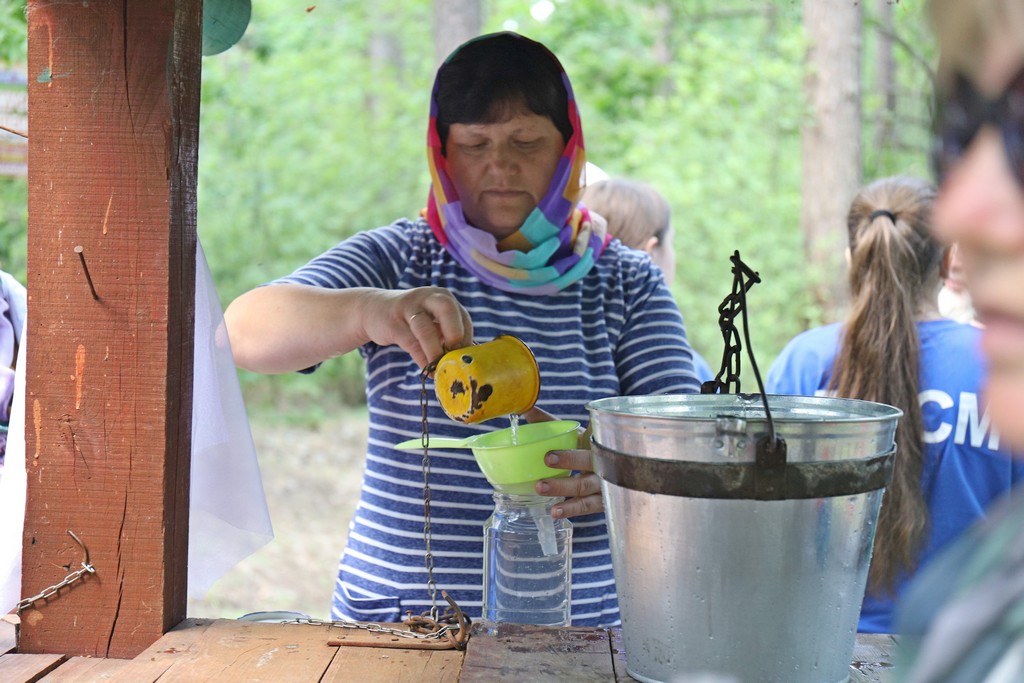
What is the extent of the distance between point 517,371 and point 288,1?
11.4 m

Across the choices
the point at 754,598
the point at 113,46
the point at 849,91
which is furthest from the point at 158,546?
the point at 849,91

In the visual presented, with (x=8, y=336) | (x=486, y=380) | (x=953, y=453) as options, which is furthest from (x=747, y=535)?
(x=953, y=453)

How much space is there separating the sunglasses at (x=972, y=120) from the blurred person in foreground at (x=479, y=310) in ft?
4.60

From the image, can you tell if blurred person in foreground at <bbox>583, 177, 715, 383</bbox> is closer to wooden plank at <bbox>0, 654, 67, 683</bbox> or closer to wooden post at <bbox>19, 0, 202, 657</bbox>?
wooden post at <bbox>19, 0, 202, 657</bbox>

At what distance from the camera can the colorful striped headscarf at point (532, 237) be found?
6.89 feet

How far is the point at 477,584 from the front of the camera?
79.8 inches

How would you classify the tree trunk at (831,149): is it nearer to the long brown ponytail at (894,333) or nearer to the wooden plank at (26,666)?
the long brown ponytail at (894,333)

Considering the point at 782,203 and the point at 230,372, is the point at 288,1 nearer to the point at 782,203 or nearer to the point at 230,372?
the point at 782,203

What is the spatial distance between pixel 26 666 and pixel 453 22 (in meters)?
5.93

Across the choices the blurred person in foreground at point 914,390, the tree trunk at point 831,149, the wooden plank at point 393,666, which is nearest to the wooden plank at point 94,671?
→ the wooden plank at point 393,666

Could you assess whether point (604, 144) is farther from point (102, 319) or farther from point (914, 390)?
point (102, 319)

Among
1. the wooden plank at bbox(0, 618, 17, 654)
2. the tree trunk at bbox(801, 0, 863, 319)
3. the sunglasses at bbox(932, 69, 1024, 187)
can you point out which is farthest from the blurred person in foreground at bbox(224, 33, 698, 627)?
the tree trunk at bbox(801, 0, 863, 319)

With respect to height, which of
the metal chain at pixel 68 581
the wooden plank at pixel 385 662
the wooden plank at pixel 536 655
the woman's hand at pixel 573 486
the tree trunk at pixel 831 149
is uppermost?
the tree trunk at pixel 831 149

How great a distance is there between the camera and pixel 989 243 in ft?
1.94
